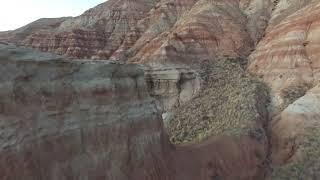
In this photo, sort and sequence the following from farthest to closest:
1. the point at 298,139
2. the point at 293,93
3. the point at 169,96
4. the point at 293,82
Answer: the point at 169,96 < the point at 293,82 < the point at 293,93 < the point at 298,139

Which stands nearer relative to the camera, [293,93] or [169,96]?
[293,93]

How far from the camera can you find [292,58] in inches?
1008

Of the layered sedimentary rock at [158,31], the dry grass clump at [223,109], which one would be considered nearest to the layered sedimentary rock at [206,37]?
the layered sedimentary rock at [158,31]

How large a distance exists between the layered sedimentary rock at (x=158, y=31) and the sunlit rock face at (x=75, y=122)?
45.9ft

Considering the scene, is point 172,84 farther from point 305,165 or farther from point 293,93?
point 305,165

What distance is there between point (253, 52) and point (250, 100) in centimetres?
836

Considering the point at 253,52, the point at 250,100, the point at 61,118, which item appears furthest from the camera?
the point at 253,52

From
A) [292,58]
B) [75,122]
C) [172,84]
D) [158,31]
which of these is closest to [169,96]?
[172,84]

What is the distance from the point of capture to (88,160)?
37.6ft

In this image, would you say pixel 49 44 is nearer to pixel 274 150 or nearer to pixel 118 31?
pixel 118 31

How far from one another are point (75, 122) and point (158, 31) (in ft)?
84.1

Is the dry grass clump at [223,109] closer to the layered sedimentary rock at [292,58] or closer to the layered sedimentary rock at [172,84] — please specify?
the layered sedimentary rock at [172,84]

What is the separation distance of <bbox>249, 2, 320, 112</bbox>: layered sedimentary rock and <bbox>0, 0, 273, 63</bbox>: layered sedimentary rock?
336cm

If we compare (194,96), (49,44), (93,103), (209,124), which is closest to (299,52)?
(194,96)
